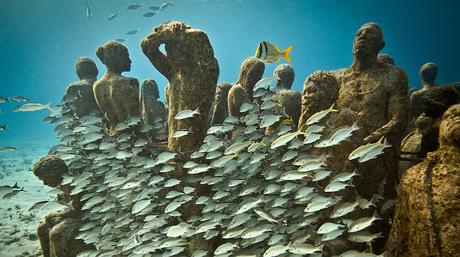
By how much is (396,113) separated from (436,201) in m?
2.92

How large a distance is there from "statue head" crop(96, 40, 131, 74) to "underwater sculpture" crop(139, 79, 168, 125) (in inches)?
34.9

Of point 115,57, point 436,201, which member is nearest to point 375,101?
point 436,201

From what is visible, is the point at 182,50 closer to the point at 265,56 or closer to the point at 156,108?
the point at 265,56

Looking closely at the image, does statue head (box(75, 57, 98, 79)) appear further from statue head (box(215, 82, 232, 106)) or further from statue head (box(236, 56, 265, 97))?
statue head (box(236, 56, 265, 97))

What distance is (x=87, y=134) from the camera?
8.50 m

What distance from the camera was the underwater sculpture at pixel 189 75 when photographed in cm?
775

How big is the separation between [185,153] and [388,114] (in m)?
4.33

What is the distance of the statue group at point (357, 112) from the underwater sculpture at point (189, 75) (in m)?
0.02

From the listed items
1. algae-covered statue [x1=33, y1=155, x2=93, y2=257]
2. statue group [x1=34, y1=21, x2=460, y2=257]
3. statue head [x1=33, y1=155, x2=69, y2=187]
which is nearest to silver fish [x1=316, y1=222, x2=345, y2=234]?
statue group [x1=34, y1=21, x2=460, y2=257]

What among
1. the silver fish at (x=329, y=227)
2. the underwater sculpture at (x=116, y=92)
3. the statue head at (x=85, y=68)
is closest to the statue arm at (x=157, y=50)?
the underwater sculpture at (x=116, y=92)

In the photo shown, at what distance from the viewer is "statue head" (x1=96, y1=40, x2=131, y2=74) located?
953 centimetres

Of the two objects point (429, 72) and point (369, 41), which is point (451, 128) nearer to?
point (369, 41)

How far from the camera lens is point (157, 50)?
27.3ft

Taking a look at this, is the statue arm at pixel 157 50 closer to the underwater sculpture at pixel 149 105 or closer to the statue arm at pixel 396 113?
the underwater sculpture at pixel 149 105
